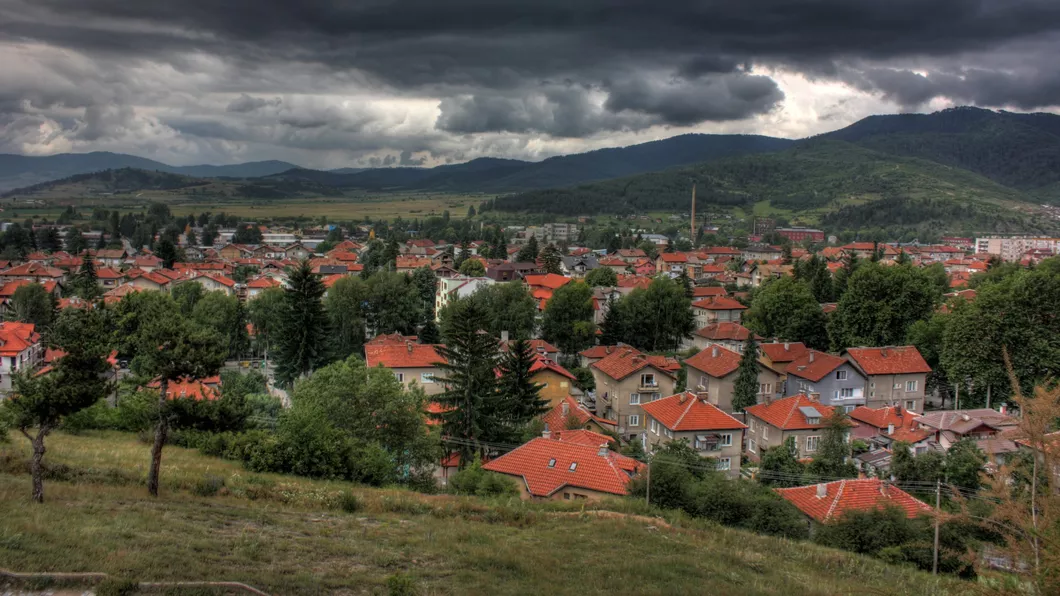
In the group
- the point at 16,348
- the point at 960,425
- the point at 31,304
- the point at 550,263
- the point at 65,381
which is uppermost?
the point at 65,381

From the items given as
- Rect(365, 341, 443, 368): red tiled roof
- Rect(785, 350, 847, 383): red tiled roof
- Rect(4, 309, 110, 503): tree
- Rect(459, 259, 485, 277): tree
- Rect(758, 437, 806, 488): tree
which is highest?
Rect(4, 309, 110, 503): tree

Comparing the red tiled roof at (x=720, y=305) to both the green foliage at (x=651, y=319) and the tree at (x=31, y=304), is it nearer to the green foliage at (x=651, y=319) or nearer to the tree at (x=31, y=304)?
the green foliage at (x=651, y=319)

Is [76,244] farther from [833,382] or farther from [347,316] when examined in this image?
[833,382]

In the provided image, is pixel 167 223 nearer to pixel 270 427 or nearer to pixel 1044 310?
pixel 270 427

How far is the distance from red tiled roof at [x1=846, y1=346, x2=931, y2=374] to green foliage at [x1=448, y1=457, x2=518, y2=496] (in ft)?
84.4

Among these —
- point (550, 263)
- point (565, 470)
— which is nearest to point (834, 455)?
point (565, 470)

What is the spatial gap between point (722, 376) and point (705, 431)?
9880 millimetres

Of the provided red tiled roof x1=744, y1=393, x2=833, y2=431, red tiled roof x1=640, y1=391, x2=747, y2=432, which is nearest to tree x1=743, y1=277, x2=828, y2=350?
red tiled roof x1=744, y1=393, x2=833, y2=431

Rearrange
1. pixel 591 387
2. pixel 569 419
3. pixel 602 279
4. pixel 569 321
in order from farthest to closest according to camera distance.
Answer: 1. pixel 602 279
2. pixel 569 321
3. pixel 591 387
4. pixel 569 419

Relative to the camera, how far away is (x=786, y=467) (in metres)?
24.9

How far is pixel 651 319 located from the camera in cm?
5091

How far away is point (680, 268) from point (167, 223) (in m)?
113

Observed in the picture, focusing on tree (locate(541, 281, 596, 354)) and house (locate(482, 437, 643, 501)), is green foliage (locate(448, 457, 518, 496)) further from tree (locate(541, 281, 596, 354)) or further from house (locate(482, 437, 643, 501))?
tree (locate(541, 281, 596, 354))

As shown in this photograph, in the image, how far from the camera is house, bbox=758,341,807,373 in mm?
38688
